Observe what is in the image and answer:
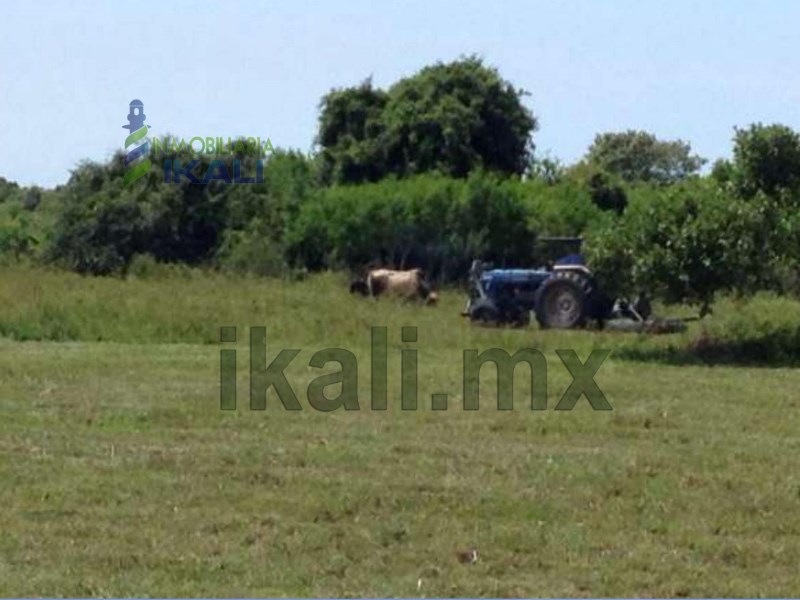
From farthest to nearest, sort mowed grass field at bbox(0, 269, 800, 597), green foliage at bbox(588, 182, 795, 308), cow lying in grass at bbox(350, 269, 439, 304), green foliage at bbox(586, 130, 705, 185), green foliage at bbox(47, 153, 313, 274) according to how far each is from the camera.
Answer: green foliage at bbox(586, 130, 705, 185) < green foliage at bbox(47, 153, 313, 274) < cow lying in grass at bbox(350, 269, 439, 304) < green foliage at bbox(588, 182, 795, 308) < mowed grass field at bbox(0, 269, 800, 597)

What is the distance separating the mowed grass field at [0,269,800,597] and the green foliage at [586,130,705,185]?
6197 cm

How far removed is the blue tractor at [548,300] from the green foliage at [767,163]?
277 cm

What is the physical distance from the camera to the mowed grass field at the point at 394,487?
7926 millimetres

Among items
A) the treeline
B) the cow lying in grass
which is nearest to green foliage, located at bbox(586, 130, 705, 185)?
the treeline

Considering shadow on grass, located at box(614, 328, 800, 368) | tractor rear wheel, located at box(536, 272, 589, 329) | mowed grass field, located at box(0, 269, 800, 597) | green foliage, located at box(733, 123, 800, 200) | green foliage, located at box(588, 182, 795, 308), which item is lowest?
mowed grass field, located at box(0, 269, 800, 597)

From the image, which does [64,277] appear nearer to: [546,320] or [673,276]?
[546,320]

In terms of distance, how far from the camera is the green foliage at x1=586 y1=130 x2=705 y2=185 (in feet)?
264

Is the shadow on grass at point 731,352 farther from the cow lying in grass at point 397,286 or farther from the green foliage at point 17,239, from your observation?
the green foliage at point 17,239

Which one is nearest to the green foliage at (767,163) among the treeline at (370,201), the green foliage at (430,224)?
the treeline at (370,201)

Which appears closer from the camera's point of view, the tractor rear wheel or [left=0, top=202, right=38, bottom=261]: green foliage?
the tractor rear wheel

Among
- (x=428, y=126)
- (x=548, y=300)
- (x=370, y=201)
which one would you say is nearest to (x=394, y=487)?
(x=548, y=300)

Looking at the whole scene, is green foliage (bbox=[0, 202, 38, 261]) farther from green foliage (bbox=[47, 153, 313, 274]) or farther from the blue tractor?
the blue tractor

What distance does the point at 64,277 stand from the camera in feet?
106

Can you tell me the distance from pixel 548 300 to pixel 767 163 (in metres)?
5.64
